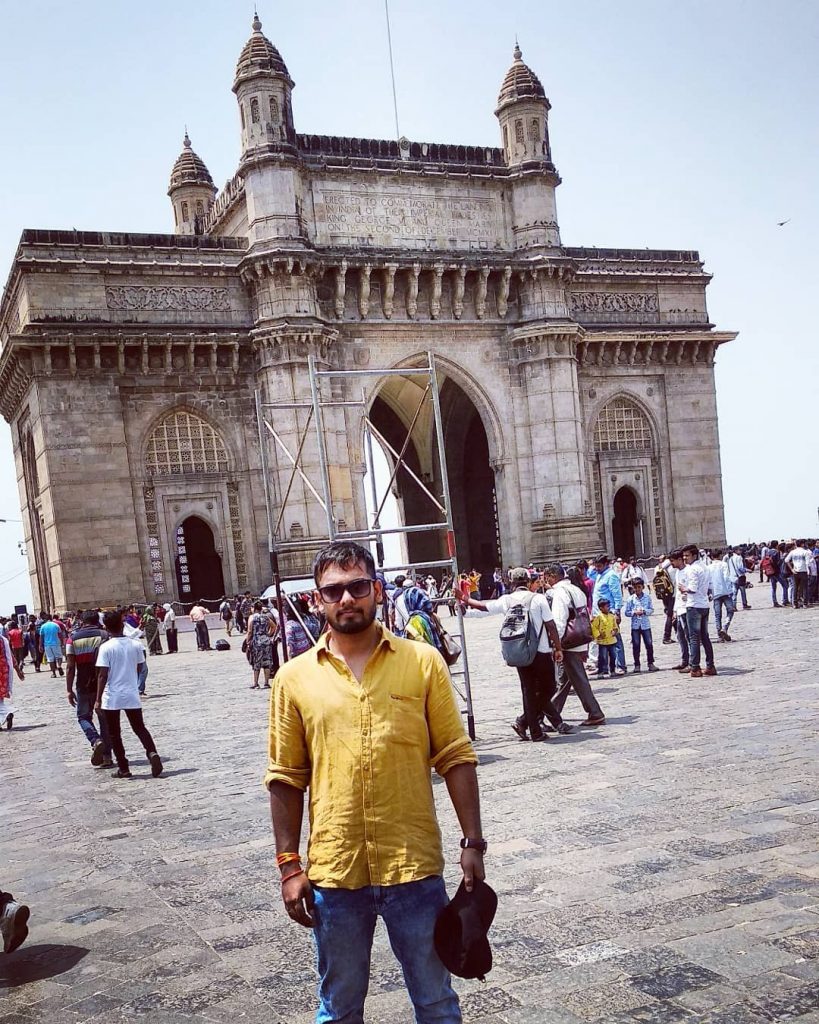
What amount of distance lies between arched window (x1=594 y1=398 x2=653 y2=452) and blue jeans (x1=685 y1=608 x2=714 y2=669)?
68.6 ft

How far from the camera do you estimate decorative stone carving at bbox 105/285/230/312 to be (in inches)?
1034

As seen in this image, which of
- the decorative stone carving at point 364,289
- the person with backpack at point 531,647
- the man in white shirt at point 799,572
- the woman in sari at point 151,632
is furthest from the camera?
the decorative stone carving at point 364,289

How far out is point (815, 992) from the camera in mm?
3588

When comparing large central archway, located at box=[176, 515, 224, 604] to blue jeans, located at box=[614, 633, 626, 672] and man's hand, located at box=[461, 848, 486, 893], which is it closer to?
blue jeans, located at box=[614, 633, 626, 672]

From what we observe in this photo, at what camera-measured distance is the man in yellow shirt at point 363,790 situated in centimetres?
283

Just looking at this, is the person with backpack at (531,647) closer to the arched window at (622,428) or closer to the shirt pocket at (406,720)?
the shirt pocket at (406,720)

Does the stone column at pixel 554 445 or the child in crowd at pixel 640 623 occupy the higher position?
the stone column at pixel 554 445

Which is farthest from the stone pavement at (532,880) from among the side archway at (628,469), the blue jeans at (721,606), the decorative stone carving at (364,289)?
the side archway at (628,469)

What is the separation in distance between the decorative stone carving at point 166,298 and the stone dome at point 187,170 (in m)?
10.5

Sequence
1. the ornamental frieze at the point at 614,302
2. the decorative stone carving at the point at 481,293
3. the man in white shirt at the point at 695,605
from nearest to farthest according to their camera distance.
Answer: the man in white shirt at the point at 695,605
the decorative stone carving at the point at 481,293
the ornamental frieze at the point at 614,302

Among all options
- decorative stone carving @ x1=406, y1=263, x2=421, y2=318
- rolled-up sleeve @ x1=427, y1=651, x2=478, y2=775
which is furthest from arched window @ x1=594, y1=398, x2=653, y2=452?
rolled-up sleeve @ x1=427, y1=651, x2=478, y2=775

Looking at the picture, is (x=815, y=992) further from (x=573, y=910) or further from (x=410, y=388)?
(x=410, y=388)

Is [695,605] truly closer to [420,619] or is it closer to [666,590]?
[666,590]

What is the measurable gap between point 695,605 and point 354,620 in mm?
9295
